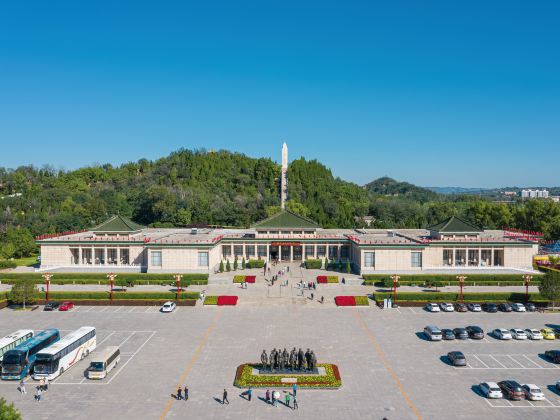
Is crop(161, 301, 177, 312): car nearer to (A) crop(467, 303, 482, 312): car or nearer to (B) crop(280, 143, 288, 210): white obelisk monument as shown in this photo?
(A) crop(467, 303, 482, 312): car

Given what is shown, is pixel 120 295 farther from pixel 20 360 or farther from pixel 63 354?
pixel 20 360

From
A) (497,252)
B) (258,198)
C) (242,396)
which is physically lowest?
(242,396)

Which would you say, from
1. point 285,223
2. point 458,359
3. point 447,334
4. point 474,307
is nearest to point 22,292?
point 285,223

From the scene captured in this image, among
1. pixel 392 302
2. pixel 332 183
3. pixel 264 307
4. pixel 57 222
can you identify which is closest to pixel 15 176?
pixel 57 222

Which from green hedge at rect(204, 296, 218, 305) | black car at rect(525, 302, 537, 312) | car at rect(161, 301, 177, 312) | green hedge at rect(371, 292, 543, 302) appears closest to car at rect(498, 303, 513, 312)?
black car at rect(525, 302, 537, 312)

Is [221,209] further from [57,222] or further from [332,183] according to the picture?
[332,183]

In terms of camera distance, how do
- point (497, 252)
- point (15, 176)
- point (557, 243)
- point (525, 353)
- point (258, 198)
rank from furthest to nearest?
1. point (15, 176)
2. point (258, 198)
3. point (557, 243)
4. point (497, 252)
5. point (525, 353)

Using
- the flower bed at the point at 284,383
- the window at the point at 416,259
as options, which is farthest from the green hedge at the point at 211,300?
the window at the point at 416,259
